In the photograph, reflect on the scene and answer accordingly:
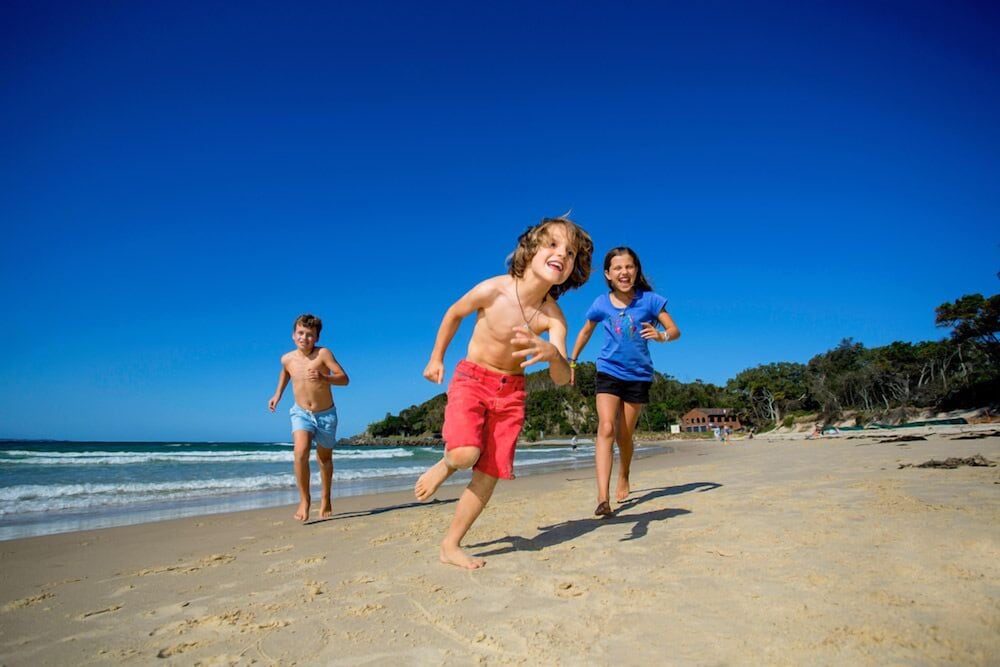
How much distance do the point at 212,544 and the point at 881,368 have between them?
232ft

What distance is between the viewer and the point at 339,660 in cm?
180

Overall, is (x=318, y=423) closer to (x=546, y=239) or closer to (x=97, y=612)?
(x=97, y=612)

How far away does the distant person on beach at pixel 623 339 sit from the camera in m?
4.52

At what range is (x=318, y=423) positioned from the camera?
563cm

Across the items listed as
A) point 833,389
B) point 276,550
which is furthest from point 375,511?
point 833,389

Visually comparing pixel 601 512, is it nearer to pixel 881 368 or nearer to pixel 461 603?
pixel 461 603

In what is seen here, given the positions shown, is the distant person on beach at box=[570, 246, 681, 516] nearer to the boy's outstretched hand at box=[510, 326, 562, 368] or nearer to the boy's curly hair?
the boy's curly hair

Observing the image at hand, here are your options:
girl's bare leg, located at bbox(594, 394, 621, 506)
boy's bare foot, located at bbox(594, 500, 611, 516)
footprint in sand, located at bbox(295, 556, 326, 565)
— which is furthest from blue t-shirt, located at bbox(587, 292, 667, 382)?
footprint in sand, located at bbox(295, 556, 326, 565)

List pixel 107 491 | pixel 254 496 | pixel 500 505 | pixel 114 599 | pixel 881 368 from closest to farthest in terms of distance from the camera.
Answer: pixel 114 599
pixel 500 505
pixel 254 496
pixel 107 491
pixel 881 368

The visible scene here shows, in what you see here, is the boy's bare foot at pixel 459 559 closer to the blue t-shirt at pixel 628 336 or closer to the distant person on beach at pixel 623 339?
the distant person on beach at pixel 623 339

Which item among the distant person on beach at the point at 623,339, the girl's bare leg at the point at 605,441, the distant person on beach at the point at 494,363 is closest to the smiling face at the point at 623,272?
the distant person on beach at the point at 623,339

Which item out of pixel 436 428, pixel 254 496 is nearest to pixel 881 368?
pixel 254 496

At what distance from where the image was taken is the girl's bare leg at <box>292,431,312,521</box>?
537cm

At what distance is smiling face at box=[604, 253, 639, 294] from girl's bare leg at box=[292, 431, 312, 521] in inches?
133
